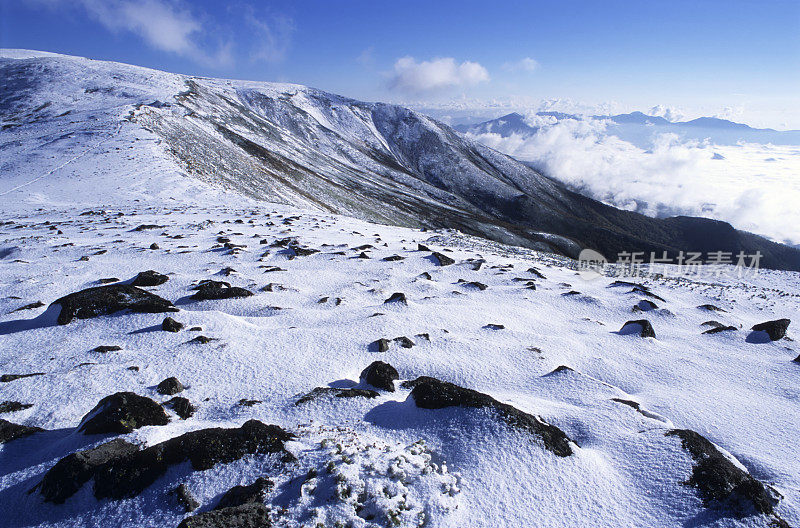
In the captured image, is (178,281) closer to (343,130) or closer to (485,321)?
(485,321)

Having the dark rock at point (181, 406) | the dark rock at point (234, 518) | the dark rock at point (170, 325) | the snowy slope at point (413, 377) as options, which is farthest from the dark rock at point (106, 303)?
the dark rock at point (234, 518)

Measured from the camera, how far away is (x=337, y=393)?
8.20 meters

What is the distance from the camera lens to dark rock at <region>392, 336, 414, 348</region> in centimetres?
1114

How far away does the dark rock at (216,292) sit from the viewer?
1386cm

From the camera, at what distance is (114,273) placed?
16.9 m

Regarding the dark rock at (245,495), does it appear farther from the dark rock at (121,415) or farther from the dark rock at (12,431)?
the dark rock at (12,431)

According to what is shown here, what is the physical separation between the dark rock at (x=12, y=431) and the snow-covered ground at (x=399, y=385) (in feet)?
0.64

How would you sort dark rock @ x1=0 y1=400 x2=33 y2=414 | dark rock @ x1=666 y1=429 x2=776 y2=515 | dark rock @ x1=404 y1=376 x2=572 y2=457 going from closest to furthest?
dark rock @ x1=666 y1=429 x2=776 y2=515
dark rock @ x1=404 y1=376 x2=572 y2=457
dark rock @ x1=0 y1=400 x2=33 y2=414

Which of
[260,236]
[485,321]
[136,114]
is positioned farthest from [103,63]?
[485,321]

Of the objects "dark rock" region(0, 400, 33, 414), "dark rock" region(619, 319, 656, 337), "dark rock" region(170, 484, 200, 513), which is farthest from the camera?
"dark rock" region(619, 319, 656, 337)

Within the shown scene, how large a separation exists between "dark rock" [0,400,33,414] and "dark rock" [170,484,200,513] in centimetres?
483

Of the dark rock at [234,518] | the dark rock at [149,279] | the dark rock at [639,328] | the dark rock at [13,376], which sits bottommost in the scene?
the dark rock at [639,328]

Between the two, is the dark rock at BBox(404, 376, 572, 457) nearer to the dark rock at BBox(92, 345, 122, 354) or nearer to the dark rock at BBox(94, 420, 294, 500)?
the dark rock at BBox(94, 420, 294, 500)

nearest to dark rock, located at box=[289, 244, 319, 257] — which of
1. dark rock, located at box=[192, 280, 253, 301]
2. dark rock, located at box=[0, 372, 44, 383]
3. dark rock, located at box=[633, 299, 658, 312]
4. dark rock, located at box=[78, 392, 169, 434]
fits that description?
dark rock, located at box=[192, 280, 253, 301]
